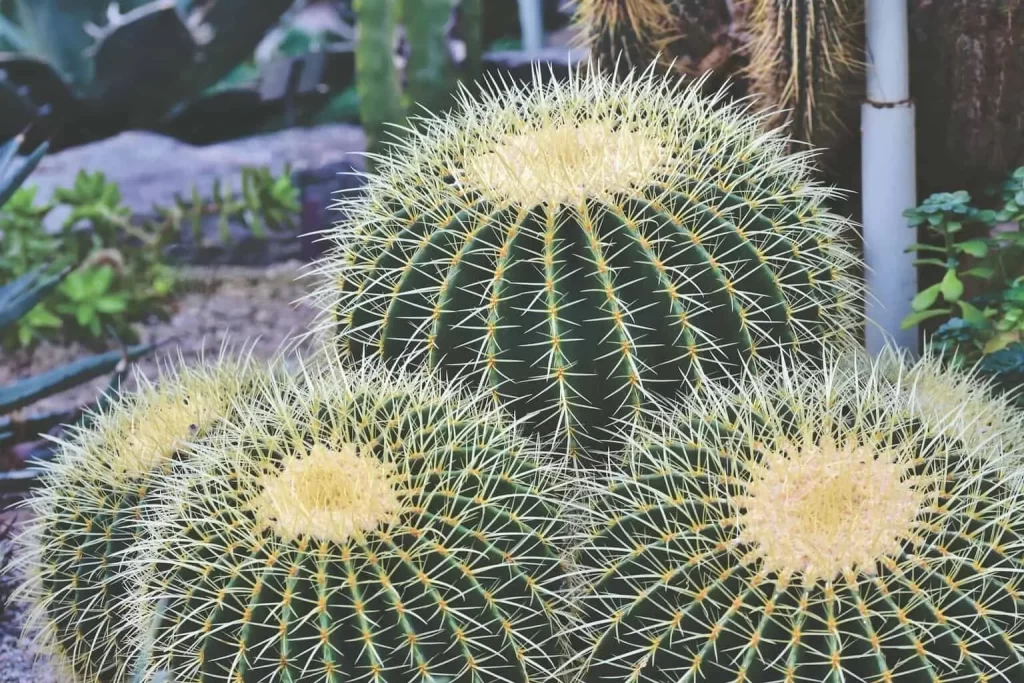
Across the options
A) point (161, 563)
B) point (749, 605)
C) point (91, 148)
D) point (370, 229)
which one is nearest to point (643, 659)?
point (749, 605)

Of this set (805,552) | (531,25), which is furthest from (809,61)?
(531,25)

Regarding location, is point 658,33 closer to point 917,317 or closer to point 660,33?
point 660,33

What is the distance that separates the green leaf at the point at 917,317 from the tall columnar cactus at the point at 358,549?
97 cm

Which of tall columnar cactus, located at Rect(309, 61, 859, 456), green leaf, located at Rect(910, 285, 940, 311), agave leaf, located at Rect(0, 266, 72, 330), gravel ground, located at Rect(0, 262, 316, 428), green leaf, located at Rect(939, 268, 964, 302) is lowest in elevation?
gravel ground, located at Rect(0, 262, 316, 428)

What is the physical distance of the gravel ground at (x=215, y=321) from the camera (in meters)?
3.61

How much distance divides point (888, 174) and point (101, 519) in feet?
5.39

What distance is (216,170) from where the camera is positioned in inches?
203

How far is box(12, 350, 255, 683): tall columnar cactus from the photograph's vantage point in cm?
175

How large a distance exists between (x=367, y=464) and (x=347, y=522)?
0.12 m

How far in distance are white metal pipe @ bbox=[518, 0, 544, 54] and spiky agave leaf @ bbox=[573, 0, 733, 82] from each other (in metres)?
2.29

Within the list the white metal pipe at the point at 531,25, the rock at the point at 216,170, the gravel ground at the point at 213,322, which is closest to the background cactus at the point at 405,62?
the rock at the point at 216,170

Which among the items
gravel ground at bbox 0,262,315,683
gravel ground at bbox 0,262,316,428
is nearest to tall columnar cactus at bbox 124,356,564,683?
gravel ground at bbox 0,262,315,683

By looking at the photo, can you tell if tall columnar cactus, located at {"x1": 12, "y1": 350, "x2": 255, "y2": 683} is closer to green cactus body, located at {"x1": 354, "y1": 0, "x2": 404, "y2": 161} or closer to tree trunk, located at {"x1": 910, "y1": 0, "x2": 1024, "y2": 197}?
tree trunk, located at {"x1": 910, "y1": 0, "x2": 1024, "y2": 197}

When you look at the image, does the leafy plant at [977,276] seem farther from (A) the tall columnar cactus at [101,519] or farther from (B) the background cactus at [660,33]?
(A) the tall columnar cactus at [101,519]
